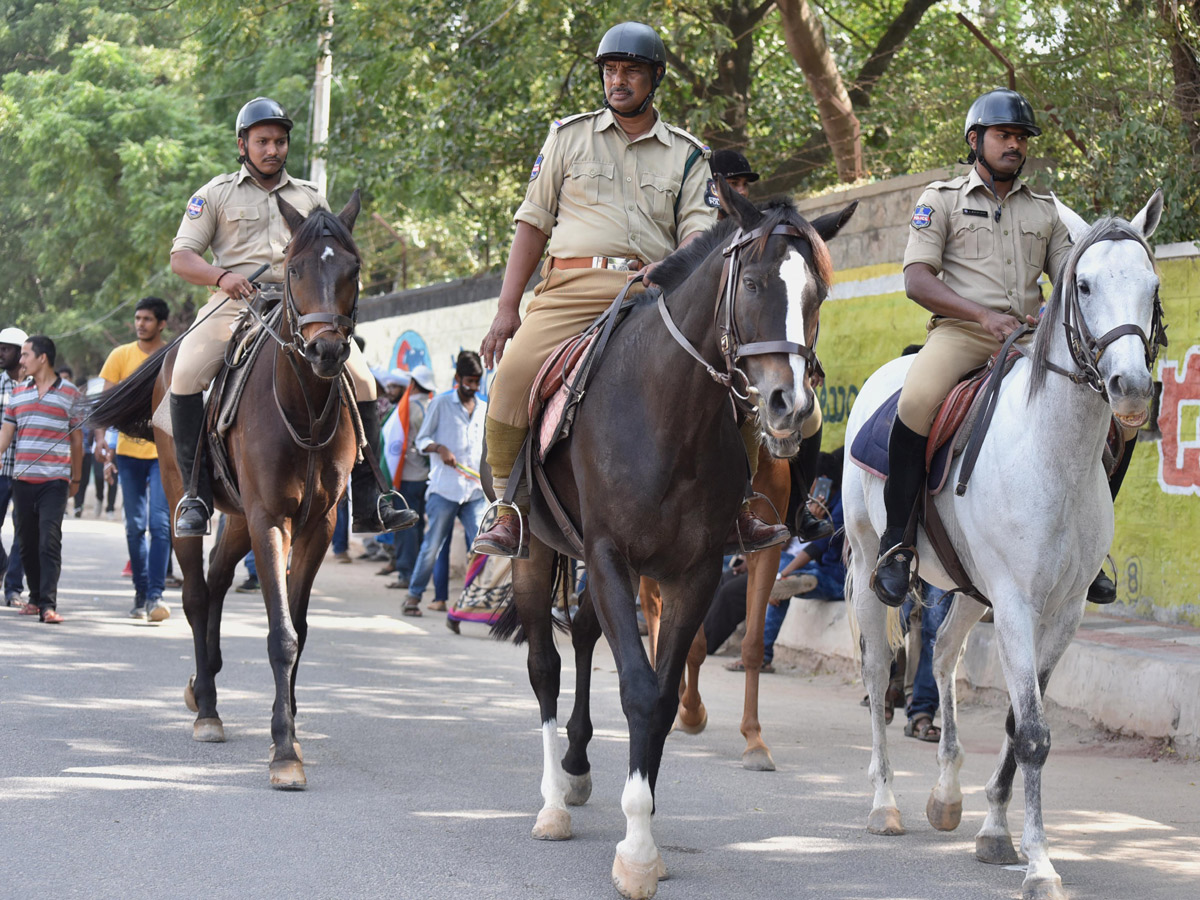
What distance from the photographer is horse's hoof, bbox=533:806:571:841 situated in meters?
5.55

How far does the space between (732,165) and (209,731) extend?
4.42 meters

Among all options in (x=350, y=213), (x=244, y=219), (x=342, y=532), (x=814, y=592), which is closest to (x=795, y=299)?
(x=350, y=213)

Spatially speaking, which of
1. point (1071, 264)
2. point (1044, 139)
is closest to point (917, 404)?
point (1071, 264)

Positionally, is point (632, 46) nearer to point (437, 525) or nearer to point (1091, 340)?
point (1091, 340)

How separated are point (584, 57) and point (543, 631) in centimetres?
1085

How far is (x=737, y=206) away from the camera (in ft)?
15.8

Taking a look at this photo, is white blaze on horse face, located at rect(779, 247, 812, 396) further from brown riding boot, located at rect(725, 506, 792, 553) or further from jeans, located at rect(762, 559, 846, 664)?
jeans, located at rect(762, 559, 846, 664)

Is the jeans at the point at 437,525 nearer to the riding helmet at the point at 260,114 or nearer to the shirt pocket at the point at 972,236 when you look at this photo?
the riding helmet at the point at 260,114

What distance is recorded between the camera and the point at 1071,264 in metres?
5.09

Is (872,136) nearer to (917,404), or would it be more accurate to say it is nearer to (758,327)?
(917,404)

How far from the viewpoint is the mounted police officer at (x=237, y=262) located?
24.8 feet

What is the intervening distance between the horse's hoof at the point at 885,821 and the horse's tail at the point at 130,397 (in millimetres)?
5159

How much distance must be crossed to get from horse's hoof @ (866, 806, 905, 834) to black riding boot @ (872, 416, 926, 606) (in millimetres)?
912

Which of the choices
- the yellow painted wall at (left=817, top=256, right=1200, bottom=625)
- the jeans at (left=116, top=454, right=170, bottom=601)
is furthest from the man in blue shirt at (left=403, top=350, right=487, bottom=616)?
the yellow painted wall at (left=817, top=256, right=1200, bottom=625)
